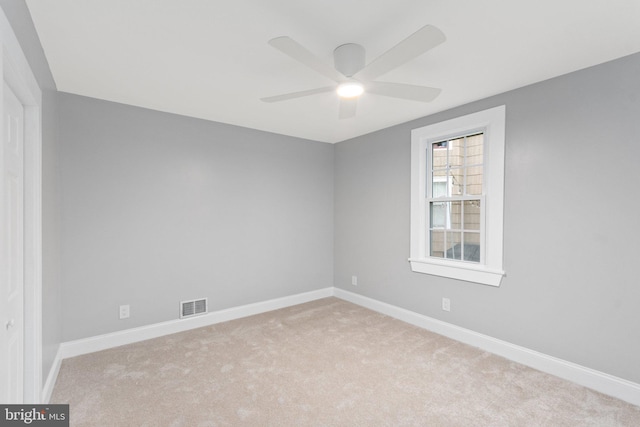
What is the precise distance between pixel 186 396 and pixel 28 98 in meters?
2.14

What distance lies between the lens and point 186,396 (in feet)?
7.18

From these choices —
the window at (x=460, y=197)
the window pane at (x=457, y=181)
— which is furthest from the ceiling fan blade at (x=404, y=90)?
the window pane at (x=457, y=181)

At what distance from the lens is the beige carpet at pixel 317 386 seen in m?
1.98

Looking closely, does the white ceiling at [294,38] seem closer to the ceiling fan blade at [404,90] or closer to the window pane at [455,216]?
the ceiling fan blade at [404,90]

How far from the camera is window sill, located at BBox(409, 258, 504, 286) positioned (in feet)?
9.45

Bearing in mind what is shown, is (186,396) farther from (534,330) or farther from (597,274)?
(597,274)

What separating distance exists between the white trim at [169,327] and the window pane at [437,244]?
1.91 metres

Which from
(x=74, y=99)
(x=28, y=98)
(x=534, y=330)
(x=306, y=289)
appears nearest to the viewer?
(x=28, y=98)

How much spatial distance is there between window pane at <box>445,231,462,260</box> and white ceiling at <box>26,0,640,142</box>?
1396 millimetres

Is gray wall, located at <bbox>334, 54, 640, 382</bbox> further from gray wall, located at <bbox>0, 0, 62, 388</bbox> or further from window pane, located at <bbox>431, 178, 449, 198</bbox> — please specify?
gray wall, located at <bbox>0, 0, 62, 388</bbox>

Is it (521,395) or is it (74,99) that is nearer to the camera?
(521,395)

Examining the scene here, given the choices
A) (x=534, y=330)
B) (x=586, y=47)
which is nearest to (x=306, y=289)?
(x=534, y=330)

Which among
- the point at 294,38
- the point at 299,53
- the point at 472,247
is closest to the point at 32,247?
the point at 299,53

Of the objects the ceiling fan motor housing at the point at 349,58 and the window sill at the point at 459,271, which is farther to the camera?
the window sill at the point at 459,271
